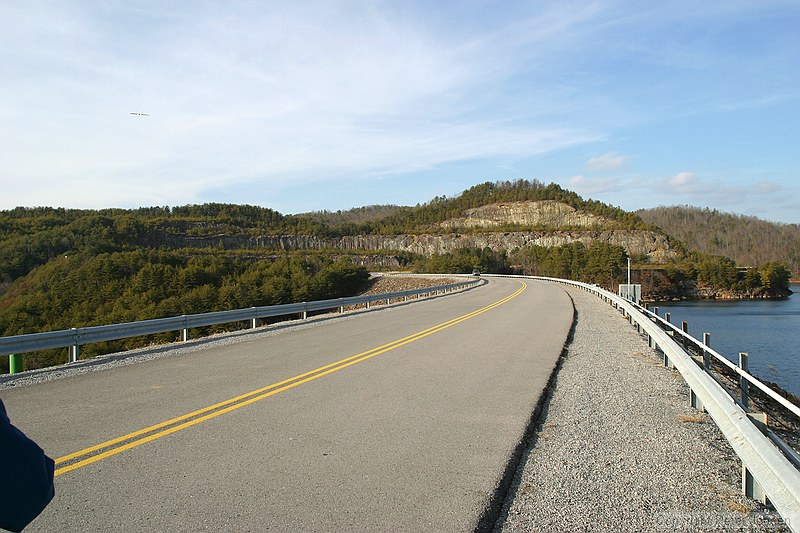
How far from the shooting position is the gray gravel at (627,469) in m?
4.27

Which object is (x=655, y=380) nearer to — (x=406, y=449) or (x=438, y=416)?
(x=438, y=416)

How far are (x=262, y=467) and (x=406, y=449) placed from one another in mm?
1440

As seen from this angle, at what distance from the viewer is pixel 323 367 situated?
1062 cm

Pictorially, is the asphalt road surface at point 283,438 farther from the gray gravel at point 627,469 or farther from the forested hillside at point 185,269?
the forested hillside at point 185,269

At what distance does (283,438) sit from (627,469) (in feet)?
11.3

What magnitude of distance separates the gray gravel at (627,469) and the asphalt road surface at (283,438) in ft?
1.24

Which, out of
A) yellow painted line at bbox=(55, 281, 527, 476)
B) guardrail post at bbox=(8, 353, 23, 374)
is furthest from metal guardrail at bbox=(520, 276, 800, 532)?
guardrail post at bbox=(8, 353, 23, 374)

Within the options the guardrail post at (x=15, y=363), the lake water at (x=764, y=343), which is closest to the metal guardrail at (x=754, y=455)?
the guardrail post at (x=15, y=363)

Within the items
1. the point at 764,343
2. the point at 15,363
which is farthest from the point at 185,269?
the point at 15,363

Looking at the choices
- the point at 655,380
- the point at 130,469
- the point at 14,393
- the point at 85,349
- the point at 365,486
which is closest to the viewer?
the point at 365,486

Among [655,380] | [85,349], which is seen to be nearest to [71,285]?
[85,349]

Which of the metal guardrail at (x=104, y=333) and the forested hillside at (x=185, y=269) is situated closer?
the metal guardrail at (x=104, y=333)

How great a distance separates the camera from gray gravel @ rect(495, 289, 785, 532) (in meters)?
4.27


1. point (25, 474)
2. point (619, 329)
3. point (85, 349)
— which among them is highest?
point (25, 474)
